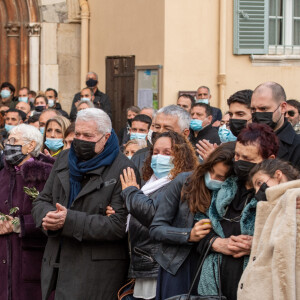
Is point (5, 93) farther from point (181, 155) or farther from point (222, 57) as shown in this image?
point (181, 155)

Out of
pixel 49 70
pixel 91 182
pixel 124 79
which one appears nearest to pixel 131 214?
pixel 91 182

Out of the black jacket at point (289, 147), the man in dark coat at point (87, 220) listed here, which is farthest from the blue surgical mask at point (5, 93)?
the black jacket at point (289, 147)

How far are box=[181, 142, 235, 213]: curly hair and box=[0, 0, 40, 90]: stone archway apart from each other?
13.1 metres

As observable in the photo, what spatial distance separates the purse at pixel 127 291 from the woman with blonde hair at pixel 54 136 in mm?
2621

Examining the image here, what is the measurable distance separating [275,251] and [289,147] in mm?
1574

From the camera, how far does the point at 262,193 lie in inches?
203

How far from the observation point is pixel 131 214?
248 inches

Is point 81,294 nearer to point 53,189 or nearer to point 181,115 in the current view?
point 53,189

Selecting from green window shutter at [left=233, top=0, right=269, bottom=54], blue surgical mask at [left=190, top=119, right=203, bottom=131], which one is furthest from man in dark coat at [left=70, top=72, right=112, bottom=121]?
blue surgical mask at [left=190, top=119, right=203, bottom=131]

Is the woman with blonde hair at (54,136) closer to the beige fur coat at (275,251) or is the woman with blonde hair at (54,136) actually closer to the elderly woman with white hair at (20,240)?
the elderly woman with white hair at (20,240)

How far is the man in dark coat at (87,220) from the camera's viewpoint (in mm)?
6441

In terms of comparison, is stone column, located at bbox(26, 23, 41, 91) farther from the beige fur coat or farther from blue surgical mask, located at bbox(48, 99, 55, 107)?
the beige fur coat

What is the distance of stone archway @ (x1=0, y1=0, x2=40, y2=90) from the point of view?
18.3 m

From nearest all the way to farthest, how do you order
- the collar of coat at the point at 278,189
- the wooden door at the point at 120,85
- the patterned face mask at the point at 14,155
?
1. the collar of coat at the point at 278,189
2. the patterned face mask at the point at 14,155
3. the wooden door at the point at 120,85
